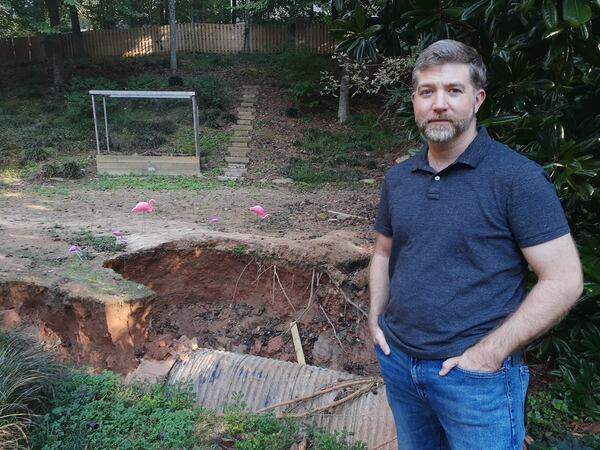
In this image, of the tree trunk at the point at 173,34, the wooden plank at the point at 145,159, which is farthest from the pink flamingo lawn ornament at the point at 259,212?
the tree trunk at the point at 173,34

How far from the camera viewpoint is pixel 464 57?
6.19ft

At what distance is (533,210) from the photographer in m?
1.73

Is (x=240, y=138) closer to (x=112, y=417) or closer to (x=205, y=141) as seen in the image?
(x=205, y=141)

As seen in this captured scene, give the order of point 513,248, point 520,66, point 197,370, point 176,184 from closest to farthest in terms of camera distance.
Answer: point 513,248 → point 520,66 → point 197,370 → point 176,184

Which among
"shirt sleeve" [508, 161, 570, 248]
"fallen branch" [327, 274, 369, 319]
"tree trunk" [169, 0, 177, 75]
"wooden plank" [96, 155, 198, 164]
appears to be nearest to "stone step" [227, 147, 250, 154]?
"wooden plank" [96, 155, 198, 164]

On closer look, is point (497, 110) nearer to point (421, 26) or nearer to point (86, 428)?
point (421, 26)

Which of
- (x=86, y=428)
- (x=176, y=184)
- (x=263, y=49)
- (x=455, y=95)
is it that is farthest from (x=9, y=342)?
(x=263, y=49)

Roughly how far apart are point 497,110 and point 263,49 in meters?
24.8

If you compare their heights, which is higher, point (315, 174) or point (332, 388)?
point (332, 388)

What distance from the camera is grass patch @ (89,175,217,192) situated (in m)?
11.9

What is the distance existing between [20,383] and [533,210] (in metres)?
3.54

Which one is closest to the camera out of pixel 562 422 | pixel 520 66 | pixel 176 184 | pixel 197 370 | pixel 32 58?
pixel 520 66

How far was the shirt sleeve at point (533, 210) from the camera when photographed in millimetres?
1715

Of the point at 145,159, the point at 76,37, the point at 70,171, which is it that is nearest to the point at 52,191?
→ the point at 70,171
